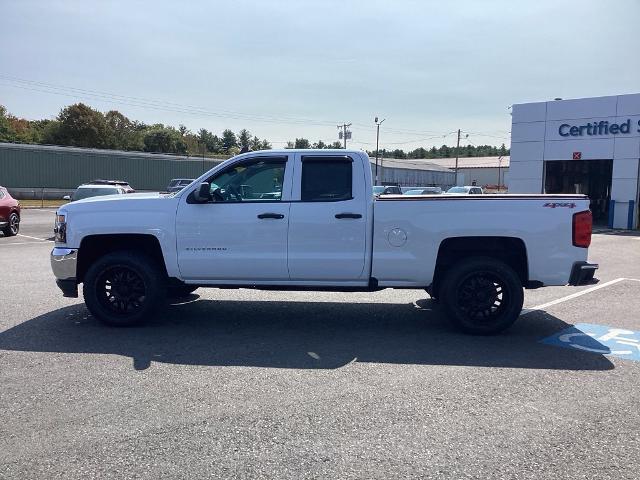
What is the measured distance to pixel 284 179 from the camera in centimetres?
686

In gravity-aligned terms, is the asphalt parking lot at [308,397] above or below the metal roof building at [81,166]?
below

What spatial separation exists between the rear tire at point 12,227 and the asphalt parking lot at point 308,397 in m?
11.7

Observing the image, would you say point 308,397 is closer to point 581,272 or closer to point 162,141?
point 581,272

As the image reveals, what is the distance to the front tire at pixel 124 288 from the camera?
6.83m

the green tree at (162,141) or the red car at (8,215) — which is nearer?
the red car at (8,215)

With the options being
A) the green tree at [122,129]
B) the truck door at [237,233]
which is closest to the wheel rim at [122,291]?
the truck door at [237,233]

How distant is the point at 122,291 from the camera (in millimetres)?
6977

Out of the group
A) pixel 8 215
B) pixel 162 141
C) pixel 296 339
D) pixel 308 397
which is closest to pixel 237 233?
pixel 296 339

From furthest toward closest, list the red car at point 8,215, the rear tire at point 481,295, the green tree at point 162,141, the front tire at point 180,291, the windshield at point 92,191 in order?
the green tree at point 162,141 → the windshield at point 92,191 → the red car at point 8,215 → the front tire at point 180,291 → the rear tire at point 481,295

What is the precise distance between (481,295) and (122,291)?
170 inches

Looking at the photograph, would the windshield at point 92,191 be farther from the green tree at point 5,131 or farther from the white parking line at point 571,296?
the green tree at point 5,131

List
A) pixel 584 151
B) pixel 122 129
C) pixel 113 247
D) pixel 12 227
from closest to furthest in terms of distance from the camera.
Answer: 1. pixel 113 247
2. pixel 12 227
3. pixel 584 151
4. pixel 122 129

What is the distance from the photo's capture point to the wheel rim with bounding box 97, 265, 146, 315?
22.8 feet

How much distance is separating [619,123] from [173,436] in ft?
92.8
